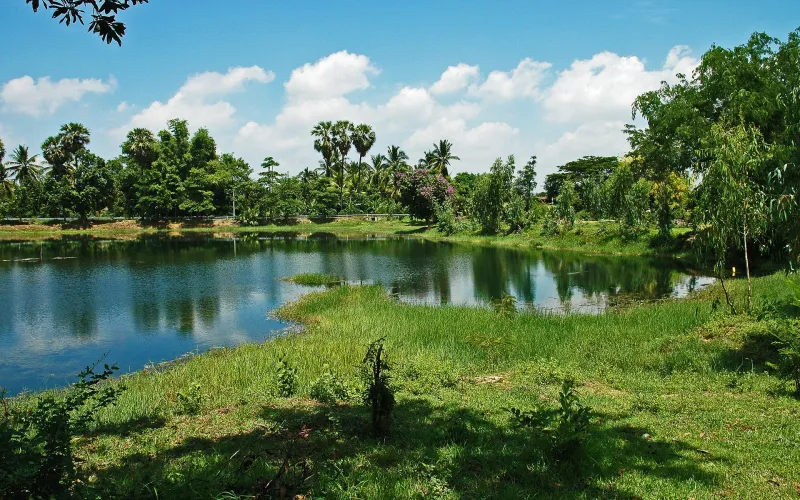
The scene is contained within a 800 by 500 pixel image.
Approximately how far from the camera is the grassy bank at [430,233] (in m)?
40.2

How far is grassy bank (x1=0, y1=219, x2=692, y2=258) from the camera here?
40.2 metres

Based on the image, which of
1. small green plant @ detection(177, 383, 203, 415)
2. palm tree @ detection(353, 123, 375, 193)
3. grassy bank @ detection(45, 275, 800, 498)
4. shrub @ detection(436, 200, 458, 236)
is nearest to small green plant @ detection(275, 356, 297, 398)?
grassy bank @ detection(45, 275, 800, 498)

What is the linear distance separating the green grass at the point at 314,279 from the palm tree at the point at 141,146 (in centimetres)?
5732

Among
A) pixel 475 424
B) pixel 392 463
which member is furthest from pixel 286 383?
pixel 392 463

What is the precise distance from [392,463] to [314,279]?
23.4 meters

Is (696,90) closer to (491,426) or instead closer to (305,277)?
(305,277)

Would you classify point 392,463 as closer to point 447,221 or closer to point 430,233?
point 447,221

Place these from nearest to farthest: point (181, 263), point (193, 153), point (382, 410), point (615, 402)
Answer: point (382, 410), point (615, 402), point (181, 263), point (193, 153)

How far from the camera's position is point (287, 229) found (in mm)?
74438

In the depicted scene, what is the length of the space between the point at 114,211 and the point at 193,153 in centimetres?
1706

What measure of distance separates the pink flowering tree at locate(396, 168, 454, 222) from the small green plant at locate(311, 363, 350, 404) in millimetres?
56255

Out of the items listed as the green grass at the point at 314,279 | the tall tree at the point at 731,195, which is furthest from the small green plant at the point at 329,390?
the green grass at the point at 314,279

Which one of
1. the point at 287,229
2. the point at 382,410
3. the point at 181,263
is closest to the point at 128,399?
the point at 382,410

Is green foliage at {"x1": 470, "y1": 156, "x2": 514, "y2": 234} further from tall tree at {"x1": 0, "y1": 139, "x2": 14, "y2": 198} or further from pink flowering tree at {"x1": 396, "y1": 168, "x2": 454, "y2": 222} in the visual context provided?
tall tree at {"x1": 0, "y1": 139, "x2": 14, "y2": 198}
